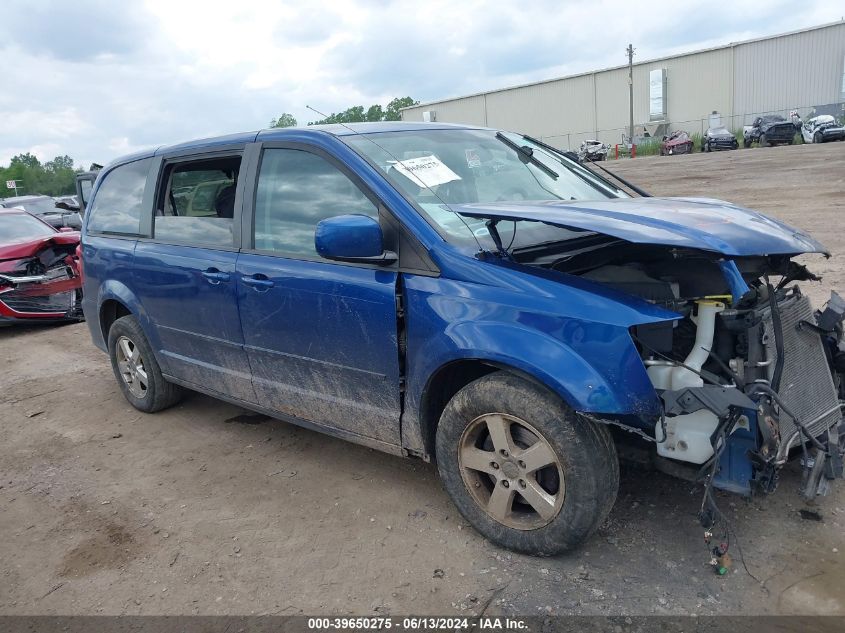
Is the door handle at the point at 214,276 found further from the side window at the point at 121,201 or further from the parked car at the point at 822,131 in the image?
the parked car at the point at 822,131

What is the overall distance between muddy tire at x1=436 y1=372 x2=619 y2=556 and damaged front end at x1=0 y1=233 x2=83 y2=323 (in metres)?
6.51

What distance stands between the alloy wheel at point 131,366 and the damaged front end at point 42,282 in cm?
335

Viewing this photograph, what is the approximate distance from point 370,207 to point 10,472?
2978mm

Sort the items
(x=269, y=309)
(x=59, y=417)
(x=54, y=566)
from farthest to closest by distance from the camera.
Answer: (x=59, y=417), (x=269, y=309), (x=54, y=566)

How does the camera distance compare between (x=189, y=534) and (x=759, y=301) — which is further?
(x=189, y=534)

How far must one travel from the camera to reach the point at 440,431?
10.1ft

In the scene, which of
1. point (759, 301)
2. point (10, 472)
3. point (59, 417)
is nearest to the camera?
point (759, 301)

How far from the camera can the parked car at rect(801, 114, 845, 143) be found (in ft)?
97.6

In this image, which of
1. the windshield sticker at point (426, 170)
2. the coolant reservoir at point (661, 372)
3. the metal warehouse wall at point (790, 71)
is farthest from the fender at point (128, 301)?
the metal warehouse wall at point (790, 71)

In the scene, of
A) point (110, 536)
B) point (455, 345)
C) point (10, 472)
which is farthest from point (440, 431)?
point (10, 472)

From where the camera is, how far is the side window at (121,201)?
→ 4.73 m

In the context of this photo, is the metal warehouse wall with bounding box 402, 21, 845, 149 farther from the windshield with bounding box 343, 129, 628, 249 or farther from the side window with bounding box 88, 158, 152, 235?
the side window with bounding box 88, 158, 152, 235

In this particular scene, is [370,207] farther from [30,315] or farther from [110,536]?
A: [30,315]

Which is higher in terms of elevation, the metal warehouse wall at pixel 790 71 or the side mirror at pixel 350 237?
the metal warehouse wall at pixel 790 71
